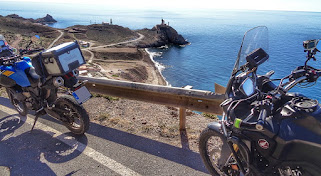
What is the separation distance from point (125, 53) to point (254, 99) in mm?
62730

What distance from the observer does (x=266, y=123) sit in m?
2.30

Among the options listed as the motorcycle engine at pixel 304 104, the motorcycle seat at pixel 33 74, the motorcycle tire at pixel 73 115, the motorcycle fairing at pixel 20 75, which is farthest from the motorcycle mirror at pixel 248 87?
the motorcycle fairing at pixel 20 75

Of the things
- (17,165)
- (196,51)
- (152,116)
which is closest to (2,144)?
(17,165)

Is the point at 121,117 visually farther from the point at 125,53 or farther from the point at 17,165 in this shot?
the point at 125,53

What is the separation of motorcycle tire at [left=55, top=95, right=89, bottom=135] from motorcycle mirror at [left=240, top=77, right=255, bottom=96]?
→ 3052mm

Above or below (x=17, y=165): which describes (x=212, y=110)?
above

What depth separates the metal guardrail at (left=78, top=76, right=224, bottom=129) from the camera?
13.9 feet

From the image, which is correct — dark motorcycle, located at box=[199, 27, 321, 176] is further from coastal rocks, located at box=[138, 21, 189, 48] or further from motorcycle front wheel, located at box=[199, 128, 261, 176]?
coastal rocks, located at box=[138, 21, 189, 48]

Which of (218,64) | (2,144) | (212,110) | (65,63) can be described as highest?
(65,63)

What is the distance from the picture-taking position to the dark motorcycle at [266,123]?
2.11m

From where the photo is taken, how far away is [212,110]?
4.28 meters

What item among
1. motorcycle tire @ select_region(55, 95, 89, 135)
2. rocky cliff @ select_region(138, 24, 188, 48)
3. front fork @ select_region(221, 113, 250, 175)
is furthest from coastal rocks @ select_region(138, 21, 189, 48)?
front fork @ select_region(221, 113, 250, 175)

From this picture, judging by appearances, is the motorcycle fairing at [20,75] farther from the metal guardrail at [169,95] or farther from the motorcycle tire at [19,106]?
the metal guardrail at [169,95]

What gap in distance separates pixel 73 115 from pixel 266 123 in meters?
3.60
